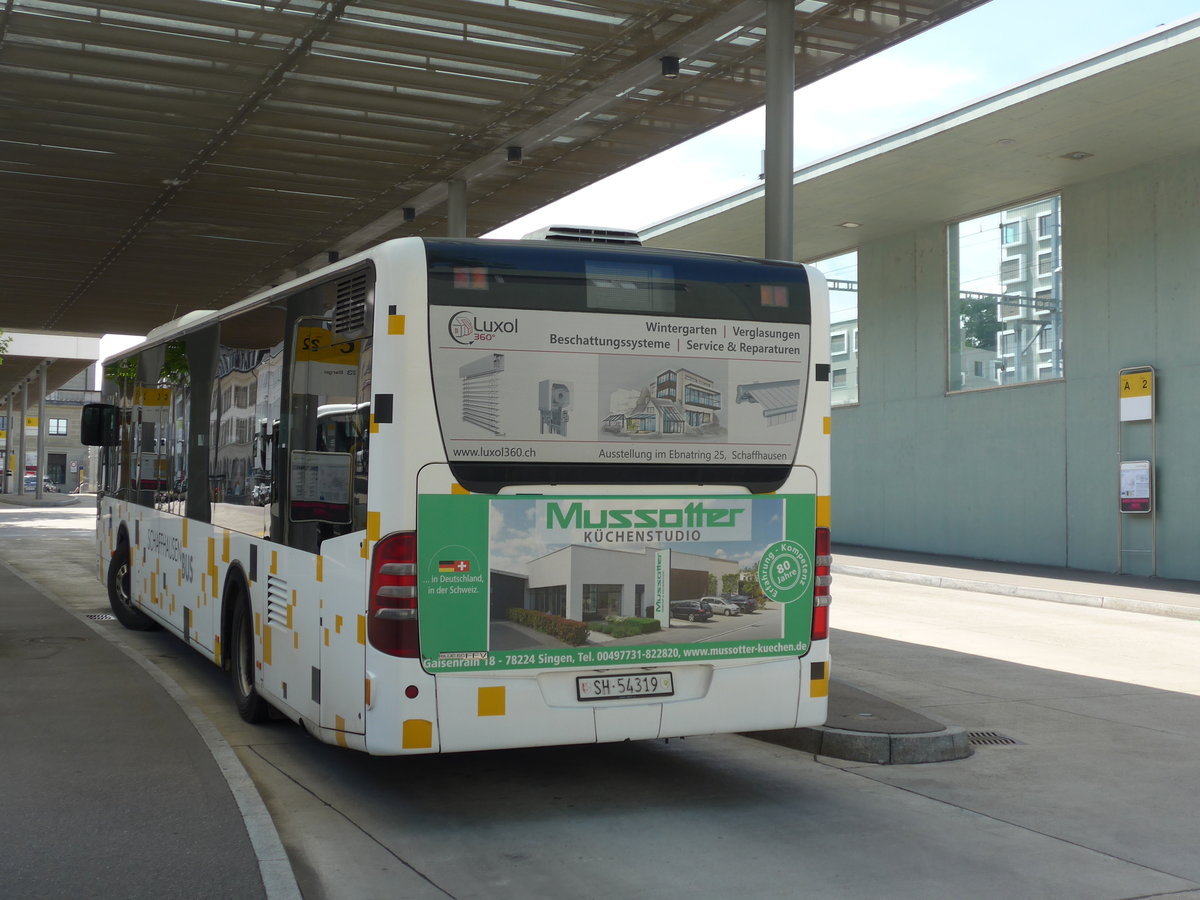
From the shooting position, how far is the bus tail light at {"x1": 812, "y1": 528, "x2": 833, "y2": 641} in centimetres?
674

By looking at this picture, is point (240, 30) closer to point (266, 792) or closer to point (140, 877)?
point (266, 792)

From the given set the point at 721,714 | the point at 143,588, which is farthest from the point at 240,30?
the point at 721,714

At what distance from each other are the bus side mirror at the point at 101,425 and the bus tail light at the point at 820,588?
880 cm

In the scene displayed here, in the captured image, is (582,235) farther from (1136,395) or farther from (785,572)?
(1136,395)

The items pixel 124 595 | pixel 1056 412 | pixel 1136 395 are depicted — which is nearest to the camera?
pixel 124 595

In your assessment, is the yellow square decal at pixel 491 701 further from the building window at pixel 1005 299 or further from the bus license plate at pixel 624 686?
the building window at pixel 1005 299

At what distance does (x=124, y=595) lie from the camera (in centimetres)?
1325

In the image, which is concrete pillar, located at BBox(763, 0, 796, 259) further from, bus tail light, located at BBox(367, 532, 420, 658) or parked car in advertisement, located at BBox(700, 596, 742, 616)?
bus tail light, located at BBox(367, 532, 420, 658)

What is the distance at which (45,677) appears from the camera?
9.96 m

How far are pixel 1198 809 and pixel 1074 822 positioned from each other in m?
0.82

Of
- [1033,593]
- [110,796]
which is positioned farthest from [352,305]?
[1033,593]

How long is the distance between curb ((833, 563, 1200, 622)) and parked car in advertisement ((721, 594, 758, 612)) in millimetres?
11654

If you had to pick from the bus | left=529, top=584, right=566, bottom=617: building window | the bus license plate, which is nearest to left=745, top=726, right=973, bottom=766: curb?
the bus

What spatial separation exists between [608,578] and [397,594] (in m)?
1.04
